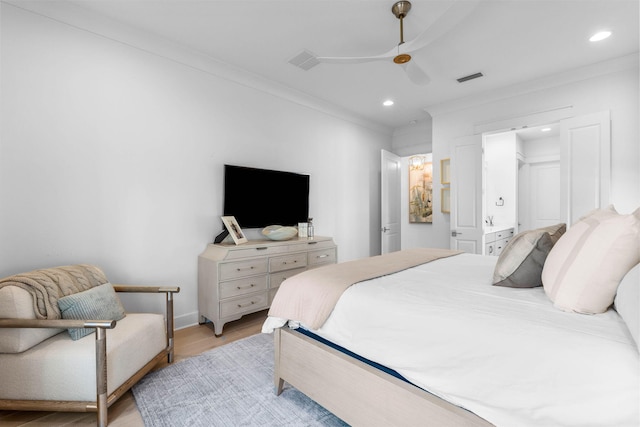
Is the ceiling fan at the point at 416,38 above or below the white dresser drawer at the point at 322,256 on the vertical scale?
above

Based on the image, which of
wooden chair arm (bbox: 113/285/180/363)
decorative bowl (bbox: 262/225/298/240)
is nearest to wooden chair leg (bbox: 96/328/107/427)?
wooden chair arm (bbox: 113/285/180/363)

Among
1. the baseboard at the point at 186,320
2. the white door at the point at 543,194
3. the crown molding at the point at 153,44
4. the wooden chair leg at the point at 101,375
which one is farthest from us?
the white door at the point at 543,194

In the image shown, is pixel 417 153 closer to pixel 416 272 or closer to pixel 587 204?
pixel 587 204

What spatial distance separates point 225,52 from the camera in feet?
9.69

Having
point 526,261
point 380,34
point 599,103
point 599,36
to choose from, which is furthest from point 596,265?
point 599,103

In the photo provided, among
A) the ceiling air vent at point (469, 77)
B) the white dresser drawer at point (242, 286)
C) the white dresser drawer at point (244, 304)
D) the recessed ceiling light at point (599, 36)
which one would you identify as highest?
the recessed ceiling light at point (599, 36)

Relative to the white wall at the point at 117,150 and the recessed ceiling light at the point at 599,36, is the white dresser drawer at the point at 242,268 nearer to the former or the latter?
the white wall at the point at 117,150

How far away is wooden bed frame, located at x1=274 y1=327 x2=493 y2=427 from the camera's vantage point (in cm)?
112

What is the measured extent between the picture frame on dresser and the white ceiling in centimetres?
170

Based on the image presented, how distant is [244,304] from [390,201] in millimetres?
3124

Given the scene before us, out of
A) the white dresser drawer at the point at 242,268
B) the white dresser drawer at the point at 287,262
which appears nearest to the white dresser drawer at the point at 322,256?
the white dresser drawer at the point at 287,262

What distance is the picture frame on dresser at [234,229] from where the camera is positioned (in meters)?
3.01

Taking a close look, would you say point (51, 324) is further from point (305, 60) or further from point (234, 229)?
point (305, 60)

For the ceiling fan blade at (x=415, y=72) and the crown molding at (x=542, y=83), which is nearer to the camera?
the ceiling fan blade at (x=415, y=72)
